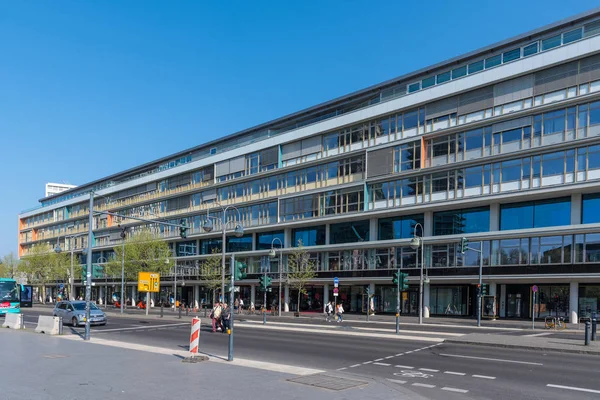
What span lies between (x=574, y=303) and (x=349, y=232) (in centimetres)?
2135

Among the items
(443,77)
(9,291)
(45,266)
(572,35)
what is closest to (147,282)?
(9,291)

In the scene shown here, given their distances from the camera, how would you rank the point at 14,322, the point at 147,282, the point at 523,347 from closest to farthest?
the point at 523,347
the point at 14,322
the point at 147,282

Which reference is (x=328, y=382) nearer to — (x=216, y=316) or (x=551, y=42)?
(x=216, y=316)

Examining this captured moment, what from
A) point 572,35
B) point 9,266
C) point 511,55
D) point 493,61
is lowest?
point 9,266

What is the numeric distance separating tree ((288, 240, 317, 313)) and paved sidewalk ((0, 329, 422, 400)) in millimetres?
36511

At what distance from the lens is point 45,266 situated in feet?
296

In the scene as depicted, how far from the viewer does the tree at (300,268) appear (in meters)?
52.2

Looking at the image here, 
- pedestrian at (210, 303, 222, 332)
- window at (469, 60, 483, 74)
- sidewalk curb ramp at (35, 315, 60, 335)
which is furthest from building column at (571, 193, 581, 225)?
sidewalk curb ramp at (35, 315, 60, 335)

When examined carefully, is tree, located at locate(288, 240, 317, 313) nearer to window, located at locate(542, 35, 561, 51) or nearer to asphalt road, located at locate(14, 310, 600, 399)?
asphalt road, located at locate(14, 310, 600, 399)

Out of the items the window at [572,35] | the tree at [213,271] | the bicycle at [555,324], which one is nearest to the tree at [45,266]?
the tree at [213,271]

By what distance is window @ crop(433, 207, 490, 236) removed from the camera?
141 feet

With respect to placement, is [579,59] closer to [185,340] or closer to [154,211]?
[185,340]

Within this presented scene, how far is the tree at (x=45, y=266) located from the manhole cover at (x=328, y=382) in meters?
83.6

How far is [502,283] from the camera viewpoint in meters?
42.9
